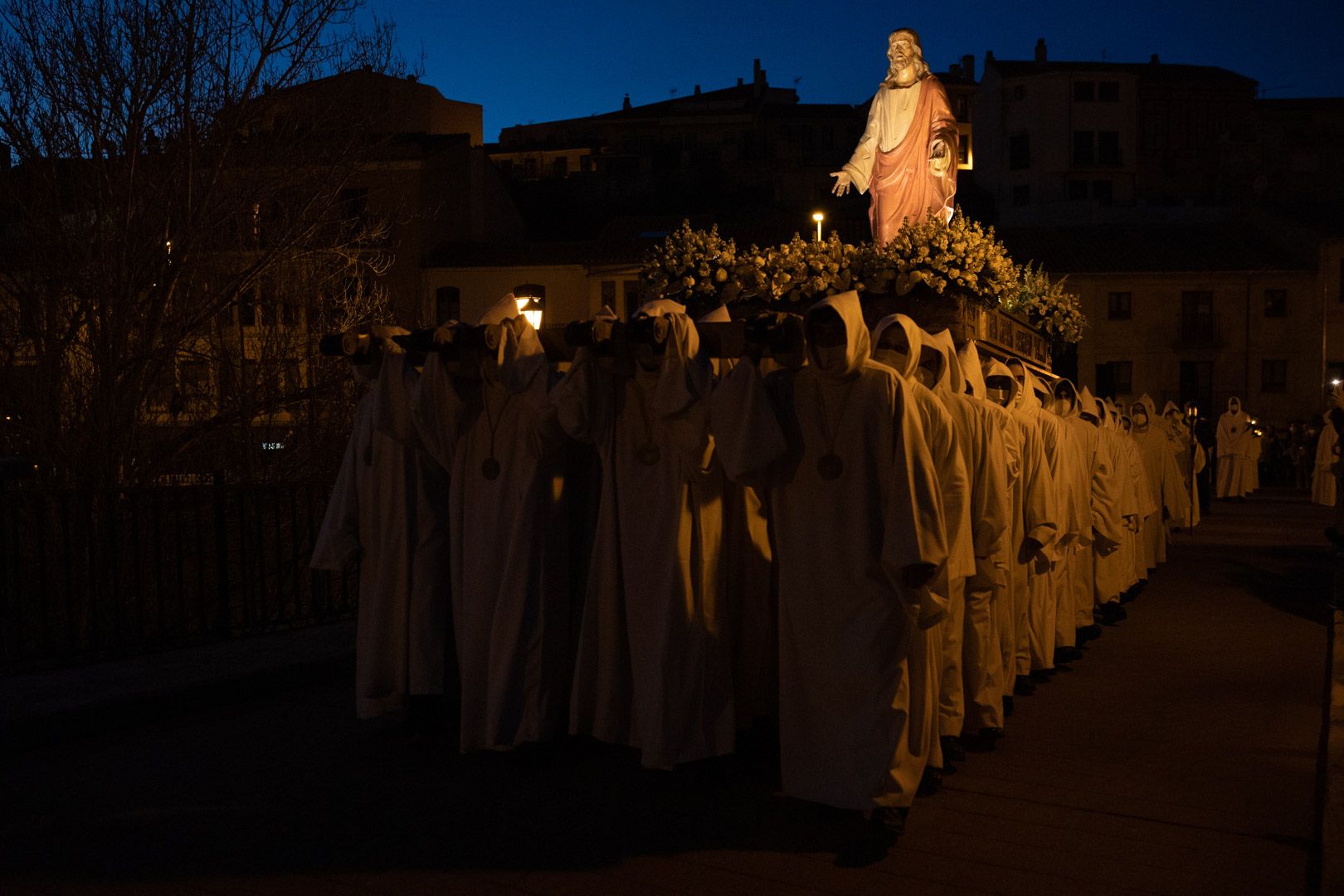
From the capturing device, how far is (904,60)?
12891 mm

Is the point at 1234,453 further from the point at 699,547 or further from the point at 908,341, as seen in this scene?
the point at 699,547

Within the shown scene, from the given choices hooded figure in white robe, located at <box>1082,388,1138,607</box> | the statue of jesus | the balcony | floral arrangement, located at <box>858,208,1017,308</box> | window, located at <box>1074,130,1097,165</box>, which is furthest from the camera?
window, located at <box>1074,130,1097,165</box>

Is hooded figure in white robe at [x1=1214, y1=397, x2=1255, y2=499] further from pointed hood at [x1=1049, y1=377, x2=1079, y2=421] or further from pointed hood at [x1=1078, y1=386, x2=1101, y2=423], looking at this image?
pointed hood at [x1=1049, y1=377, x2=1079, y2=421]

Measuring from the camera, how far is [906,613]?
589 centimetres

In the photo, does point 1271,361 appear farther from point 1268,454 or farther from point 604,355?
point 604,355

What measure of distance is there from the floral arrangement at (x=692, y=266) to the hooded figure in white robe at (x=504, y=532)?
271 centimetres

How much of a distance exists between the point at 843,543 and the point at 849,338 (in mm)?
911

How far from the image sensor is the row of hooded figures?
5.96 m

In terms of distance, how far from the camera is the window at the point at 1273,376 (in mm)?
50562

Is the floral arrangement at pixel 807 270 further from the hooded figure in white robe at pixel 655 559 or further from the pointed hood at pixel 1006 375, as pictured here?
the hooded figure in white robe at pixel 655 559

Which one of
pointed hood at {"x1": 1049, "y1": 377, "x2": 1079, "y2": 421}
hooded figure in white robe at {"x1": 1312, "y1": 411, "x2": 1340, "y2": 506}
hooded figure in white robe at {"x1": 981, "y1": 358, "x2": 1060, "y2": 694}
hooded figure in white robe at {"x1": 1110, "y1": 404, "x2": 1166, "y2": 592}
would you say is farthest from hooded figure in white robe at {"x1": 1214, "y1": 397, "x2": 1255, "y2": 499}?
hooded figure in white robe at {"x1": 981, "y1": 358, "x2": 1060, "y2": 694}

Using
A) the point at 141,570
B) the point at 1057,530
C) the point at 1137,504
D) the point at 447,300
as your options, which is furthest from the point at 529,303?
the point at 447,300

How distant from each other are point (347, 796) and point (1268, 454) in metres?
45.6

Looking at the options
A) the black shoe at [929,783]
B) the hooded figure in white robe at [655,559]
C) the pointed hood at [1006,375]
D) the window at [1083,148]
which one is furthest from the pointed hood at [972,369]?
the window at [1083,148]
